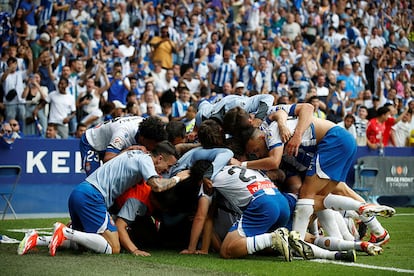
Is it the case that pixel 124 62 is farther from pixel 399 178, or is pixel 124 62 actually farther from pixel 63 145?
pixel 399 178

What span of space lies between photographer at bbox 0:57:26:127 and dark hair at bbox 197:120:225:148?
8.23 m

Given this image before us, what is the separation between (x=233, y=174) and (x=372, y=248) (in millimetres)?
1685

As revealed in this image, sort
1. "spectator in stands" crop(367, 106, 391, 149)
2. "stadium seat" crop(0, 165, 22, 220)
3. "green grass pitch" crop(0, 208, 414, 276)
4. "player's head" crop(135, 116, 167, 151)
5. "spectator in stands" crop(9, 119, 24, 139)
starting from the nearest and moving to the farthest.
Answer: "green grass pitch" crop(0, 208, 414, 276) → "player's head" crop(135, 116, 167, 151) → "stadium seat" crop(0, 165, 22, 220) → "spectator in stands" crop(9, 119, 24, 139) → "spectator in stands" crop(367, 106, 391, 149)

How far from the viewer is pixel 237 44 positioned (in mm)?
20750

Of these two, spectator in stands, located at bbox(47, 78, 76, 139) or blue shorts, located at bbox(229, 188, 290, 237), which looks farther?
spectator in stands, located at bbox(47, 78, 76, 139)

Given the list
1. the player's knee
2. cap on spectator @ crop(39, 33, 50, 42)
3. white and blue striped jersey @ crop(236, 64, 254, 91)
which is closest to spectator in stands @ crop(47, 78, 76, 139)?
cap on spectator @ crop(39, 33, 50, 42)

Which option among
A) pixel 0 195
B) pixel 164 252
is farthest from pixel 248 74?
pixel 164 252

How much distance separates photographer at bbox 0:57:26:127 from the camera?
1553cm

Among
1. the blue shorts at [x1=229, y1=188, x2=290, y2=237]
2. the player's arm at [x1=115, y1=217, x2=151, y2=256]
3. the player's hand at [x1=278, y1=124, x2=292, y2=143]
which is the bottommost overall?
the player's arm at [x1=115, y1=217, x2=151, y2=256]

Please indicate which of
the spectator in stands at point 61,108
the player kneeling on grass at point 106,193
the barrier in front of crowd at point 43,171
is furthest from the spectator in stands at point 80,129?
the player kneeling on grass at point 106,193

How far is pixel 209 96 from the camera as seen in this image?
58.6 ft

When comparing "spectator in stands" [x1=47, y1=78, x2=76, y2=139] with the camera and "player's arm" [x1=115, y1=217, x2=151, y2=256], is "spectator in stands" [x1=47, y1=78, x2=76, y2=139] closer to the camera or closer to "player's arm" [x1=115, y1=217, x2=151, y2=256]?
the camera

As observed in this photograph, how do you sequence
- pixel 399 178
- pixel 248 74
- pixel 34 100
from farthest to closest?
1. pixel 248 74
2. pixel 399 178
3. pixel 34 100

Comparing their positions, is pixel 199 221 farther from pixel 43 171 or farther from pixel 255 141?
pixel 43 171
